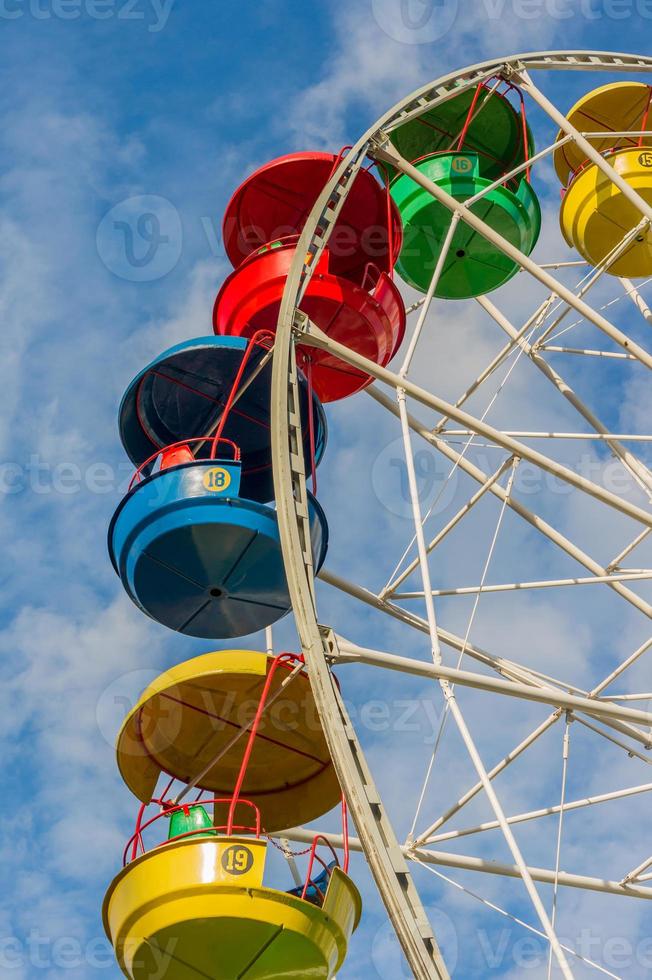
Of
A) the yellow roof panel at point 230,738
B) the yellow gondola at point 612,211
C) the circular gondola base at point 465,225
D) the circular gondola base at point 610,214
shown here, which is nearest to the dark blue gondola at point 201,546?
the yellow roof panel at point 230,738

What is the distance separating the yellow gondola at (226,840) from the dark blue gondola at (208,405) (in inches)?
82.7

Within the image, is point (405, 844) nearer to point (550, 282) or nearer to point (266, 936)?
point (266, 936)

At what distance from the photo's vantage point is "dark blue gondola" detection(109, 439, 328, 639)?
10.0 meters

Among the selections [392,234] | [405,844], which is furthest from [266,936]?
[392,234]

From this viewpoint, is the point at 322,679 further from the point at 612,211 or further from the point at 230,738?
the point at 612,211

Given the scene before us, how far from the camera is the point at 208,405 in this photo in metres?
12.4

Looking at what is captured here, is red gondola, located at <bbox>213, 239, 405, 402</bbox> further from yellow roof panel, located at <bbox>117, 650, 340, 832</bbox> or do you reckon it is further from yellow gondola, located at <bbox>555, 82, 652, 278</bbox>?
yellow roof panel, located at <bbox>117, 650, 340, 832</bbox>

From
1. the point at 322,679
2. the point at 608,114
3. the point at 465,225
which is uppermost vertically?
the point at 608,114

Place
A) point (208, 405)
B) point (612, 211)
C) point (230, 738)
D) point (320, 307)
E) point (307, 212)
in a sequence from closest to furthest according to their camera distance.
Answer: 1. point (230, 738)
2. point (320, 307)
3. point (208, 405)
4. point (307, 212)
5. point (612, 211)

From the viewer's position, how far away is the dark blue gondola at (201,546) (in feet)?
32.9

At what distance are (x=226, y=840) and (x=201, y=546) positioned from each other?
2.34 m

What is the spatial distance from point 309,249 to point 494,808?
17.2 ft

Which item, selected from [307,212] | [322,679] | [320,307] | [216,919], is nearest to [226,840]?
[216,919]

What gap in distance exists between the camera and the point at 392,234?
531 inches
